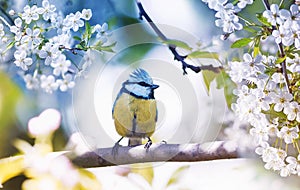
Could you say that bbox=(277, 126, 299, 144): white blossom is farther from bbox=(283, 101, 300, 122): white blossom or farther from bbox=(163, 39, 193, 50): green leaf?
bbox=(163, 39, 193, 50): green leaf

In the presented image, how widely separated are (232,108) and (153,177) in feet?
0.71

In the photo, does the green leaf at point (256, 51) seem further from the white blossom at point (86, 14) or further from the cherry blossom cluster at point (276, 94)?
the white blossom at point (86, 14)

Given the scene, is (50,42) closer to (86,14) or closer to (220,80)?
(86,14)

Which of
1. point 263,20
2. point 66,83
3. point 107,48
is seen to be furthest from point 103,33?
point 263,20

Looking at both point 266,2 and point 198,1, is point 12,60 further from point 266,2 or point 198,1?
point 266,2

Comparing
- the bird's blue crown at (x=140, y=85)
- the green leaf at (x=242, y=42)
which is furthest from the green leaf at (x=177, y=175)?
the green leaf at (x=242, y=42)

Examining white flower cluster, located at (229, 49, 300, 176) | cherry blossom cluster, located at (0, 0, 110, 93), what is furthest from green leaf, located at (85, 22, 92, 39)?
white flower cluster, located at (229, 49, 300, 176)

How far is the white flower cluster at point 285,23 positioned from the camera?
0.77 metres

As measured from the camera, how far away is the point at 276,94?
80 cm

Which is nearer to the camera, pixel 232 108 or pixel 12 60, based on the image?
pixel 232 108

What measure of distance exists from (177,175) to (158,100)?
0.16 m

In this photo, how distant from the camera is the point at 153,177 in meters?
0.96

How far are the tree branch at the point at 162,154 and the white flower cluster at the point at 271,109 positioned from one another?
0.09 metres

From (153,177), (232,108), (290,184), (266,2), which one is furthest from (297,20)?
(153,177)
